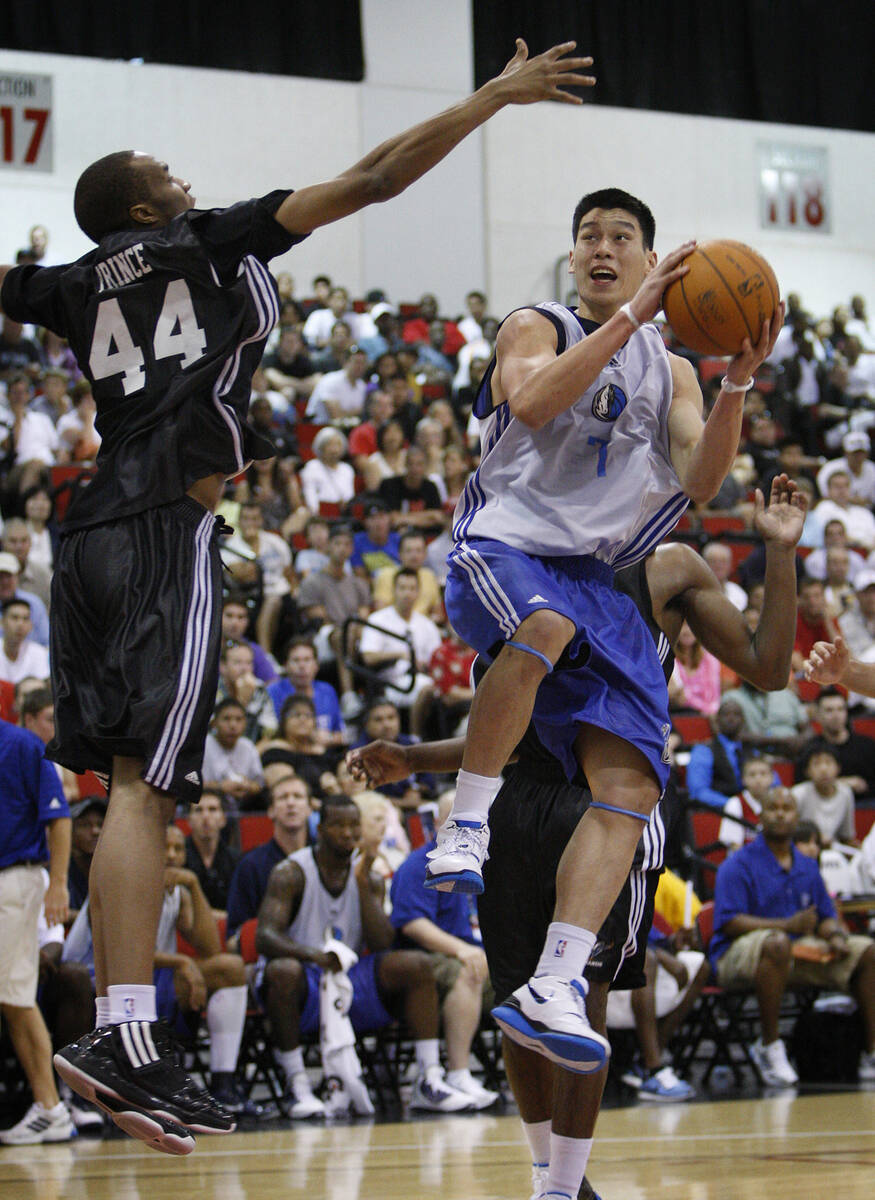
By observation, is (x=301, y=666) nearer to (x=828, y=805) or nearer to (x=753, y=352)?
(x=828, y=805)

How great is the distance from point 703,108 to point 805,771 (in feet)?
52.9

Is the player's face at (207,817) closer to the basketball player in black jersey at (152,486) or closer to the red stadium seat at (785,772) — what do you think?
the red stadium seat at (785,772)

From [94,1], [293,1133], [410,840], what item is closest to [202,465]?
[293,1133]

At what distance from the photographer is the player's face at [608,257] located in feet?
14.6

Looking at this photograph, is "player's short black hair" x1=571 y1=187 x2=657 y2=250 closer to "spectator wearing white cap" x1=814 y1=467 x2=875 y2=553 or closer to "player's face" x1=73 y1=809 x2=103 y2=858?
"player's face" x1=73 y1=809 x2=103 y2=858

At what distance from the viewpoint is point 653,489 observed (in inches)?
174

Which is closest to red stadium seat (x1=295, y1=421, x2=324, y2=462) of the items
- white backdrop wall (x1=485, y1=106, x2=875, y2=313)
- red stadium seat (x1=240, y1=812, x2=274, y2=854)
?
white backdrop wall (x1=485, y1=106, x2=875, y2=313)

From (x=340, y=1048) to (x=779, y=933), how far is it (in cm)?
272

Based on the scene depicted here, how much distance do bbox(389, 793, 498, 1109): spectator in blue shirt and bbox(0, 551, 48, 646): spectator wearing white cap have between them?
371 centimetres

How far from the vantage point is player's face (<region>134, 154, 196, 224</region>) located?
3.99 m

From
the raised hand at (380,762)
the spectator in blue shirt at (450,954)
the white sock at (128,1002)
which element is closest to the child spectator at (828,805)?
the spectator in blue shirt at (450,954)

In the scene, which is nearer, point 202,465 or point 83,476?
point 202,465

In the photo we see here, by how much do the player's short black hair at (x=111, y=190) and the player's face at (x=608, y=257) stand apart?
48.7 inches

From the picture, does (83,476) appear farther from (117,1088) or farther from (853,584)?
(117,1088)
